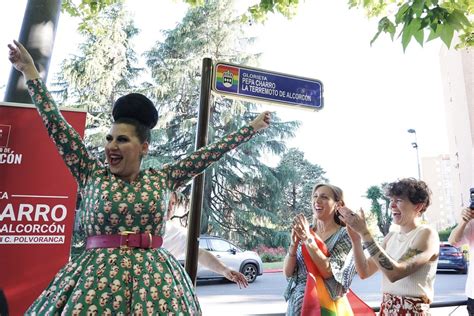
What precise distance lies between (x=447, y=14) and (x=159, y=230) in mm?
1914

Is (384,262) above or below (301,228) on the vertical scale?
below

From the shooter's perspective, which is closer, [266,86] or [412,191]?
[412,191]

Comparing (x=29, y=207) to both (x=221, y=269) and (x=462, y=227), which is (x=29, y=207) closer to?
(x=221, y=269)

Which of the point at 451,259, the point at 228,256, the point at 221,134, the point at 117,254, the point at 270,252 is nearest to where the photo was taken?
the point at 117,254

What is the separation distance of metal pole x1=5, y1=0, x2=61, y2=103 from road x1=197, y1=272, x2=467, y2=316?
17.4 feet

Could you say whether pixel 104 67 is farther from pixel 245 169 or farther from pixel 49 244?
pixel 49 244

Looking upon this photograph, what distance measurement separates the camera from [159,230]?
162 centimetres

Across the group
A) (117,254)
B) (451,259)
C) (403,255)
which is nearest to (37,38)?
(117,254)

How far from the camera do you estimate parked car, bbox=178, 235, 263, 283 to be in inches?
423

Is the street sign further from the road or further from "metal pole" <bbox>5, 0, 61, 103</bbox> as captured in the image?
the road

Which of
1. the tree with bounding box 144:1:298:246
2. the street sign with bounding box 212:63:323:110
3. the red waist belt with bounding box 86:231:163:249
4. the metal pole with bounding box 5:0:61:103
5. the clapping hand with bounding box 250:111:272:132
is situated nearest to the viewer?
the red waist belt with bounding box 86:231:163:249

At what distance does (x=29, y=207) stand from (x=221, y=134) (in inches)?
571

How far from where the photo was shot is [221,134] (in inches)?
653

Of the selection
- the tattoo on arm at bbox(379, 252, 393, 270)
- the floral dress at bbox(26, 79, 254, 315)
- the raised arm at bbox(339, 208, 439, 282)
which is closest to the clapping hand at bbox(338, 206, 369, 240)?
the raised arm at bbox(339, 208, 439, 282)
